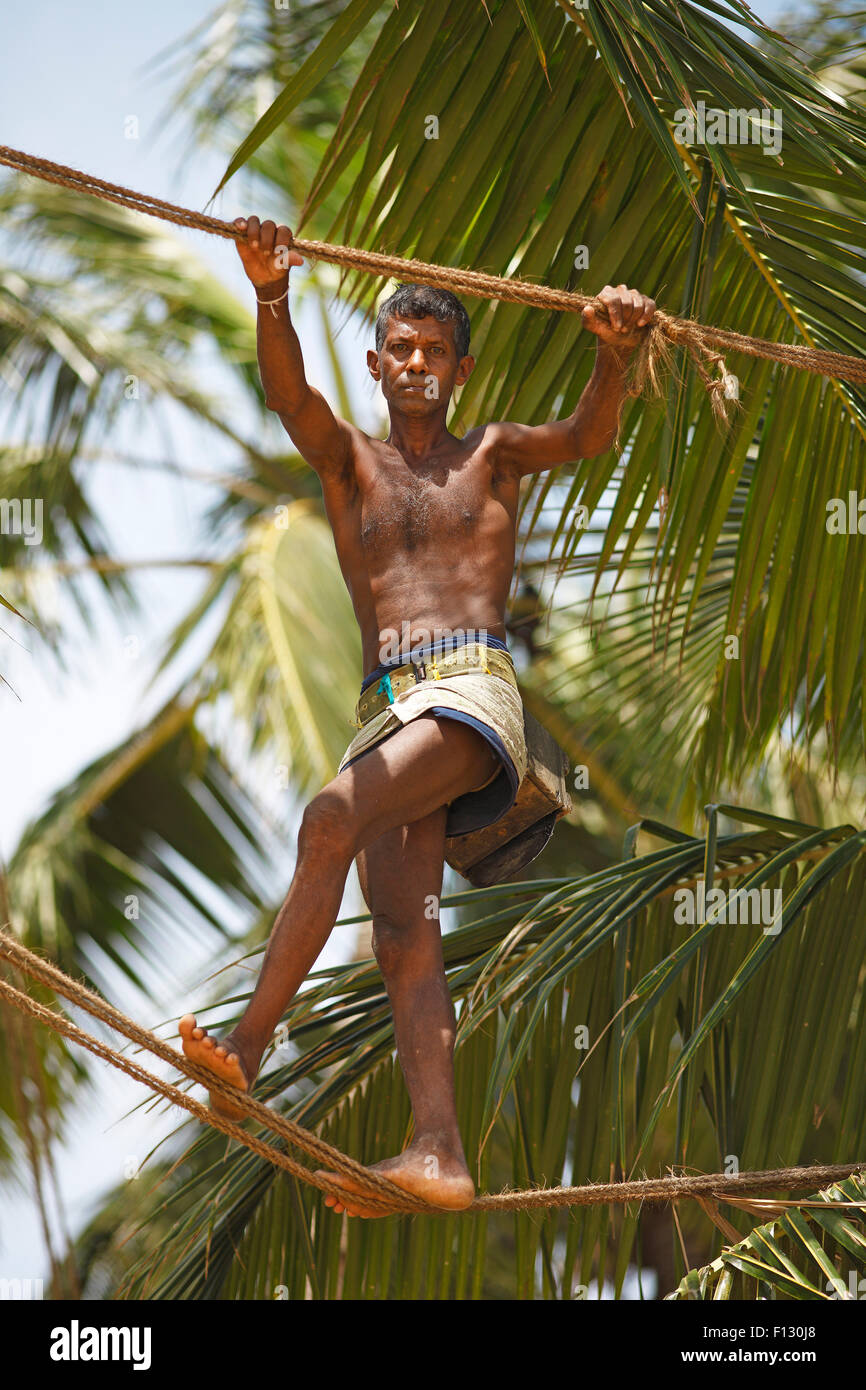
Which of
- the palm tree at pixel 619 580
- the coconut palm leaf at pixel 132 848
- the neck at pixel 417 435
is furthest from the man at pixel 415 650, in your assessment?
the coconut palm leaf at pixel 132 848

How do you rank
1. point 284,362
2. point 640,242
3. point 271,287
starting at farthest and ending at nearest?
1. point 640,242
2. point 284,362
3. point 271,287

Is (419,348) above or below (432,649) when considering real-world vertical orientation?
above

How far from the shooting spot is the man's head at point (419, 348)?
3.81 m

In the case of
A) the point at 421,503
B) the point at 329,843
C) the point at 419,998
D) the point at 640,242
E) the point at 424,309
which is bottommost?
the point at 419,998

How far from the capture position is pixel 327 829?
10.8ft

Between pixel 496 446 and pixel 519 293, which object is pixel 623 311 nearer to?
pixel 519 293

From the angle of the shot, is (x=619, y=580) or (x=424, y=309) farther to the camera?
(x=619, y=580)

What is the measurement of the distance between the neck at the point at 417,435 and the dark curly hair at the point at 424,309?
18 centimetres

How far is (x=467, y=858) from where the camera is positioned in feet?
12.7

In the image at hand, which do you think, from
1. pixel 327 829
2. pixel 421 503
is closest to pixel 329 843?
pixel 327 829

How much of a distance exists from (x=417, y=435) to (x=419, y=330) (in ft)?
0.77

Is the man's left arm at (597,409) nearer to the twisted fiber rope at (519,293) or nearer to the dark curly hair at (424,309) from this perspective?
the twisted fiber rope at (519,293)

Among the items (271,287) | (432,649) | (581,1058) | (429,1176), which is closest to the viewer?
(429,1176)
